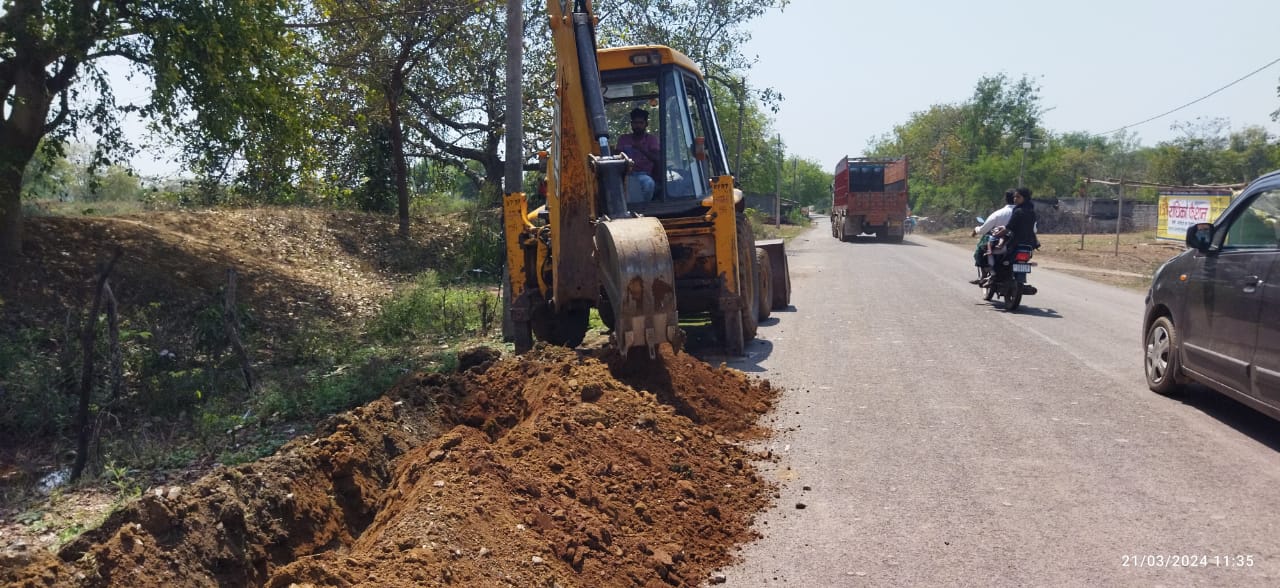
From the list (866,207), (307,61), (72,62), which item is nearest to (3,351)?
(72,62)

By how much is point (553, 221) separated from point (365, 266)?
10.8 metres

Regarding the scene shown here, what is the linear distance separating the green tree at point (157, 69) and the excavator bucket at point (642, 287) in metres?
5.94

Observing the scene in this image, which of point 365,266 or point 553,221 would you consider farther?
point 365,266

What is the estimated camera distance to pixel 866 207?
3828cm

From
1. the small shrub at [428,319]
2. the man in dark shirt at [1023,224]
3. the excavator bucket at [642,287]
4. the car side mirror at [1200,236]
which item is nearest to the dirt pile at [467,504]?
the excavator bucket at [642,287]

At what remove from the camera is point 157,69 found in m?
10.3

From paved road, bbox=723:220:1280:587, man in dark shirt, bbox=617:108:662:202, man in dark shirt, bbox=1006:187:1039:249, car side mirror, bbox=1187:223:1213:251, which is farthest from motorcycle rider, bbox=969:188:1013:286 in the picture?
car side mirror, bbox=1187:223:1213:251

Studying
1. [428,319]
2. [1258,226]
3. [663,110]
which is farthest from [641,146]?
[1258,226]

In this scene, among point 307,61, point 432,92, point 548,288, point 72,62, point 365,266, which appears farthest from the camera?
point 432,92

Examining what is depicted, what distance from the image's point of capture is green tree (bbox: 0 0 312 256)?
1016cm

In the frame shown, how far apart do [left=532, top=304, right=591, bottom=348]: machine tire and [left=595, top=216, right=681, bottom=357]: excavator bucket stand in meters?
2.41

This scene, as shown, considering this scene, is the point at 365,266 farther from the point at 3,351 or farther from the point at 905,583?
the point at 905,583

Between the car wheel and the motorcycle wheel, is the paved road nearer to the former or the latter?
the car wheel

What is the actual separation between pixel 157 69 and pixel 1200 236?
10.2 meters
